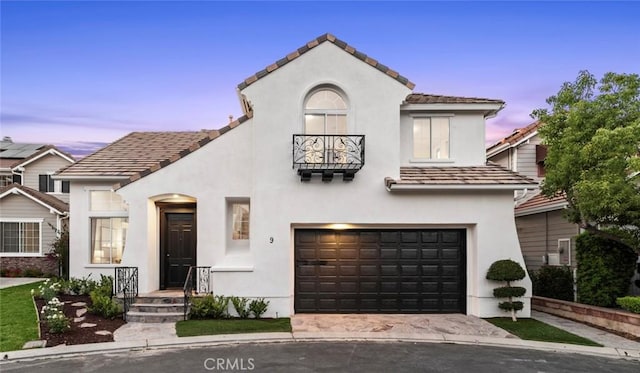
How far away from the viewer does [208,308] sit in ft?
36.7

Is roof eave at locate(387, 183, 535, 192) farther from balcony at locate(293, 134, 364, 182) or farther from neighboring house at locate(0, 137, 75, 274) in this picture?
neighboring house at locate(0, 137, 75, 274)

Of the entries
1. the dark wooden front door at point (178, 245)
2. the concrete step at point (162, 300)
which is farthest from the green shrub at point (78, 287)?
the concrete step at point (162, 300)

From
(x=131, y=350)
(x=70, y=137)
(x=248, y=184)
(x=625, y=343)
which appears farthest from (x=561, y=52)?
(x=70, y=137)

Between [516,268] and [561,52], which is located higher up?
[561,52]

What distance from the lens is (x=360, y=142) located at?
11.8m

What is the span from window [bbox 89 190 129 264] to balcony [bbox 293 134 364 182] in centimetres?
688

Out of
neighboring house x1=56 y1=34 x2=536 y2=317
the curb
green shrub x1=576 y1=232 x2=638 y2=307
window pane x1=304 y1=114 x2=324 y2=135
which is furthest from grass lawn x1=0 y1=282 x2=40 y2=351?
green shrub x1=576 y1=232 x2=638 y2=307

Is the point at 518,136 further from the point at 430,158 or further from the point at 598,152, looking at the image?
the point at 598,152

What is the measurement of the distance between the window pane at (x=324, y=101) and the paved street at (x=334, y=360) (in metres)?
6.50

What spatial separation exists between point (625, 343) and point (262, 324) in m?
8.24

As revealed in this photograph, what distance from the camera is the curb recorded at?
850 cm

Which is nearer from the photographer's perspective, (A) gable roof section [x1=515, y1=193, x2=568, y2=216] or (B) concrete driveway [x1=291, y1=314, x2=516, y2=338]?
(B) concrete driveway [x1=291, y1=314, x2=516, y2=338]

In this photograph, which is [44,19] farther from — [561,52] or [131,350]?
[561,52]

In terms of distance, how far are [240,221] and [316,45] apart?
5.65m
